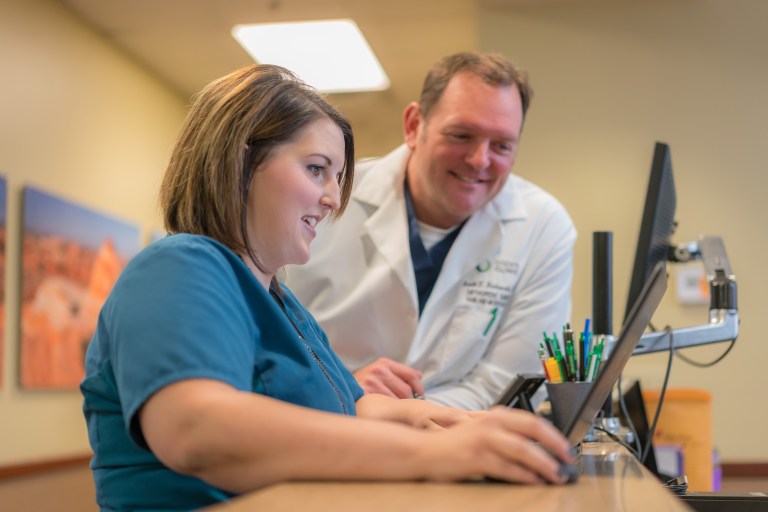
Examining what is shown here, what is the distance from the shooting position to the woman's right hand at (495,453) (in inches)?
27.9

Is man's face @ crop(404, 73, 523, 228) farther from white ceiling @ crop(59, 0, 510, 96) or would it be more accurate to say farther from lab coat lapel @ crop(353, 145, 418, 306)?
white ceiling @ crop(59, 0, 510, 96)

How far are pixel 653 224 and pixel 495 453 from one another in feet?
3.19

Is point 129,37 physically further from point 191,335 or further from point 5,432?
point 191,335

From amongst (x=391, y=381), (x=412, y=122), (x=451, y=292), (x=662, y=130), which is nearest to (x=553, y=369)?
(x=391, y=381)

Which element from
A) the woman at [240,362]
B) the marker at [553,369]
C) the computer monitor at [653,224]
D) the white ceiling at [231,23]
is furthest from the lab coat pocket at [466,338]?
the white ceiling at [231,23]

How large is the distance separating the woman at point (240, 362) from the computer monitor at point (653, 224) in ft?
1.82

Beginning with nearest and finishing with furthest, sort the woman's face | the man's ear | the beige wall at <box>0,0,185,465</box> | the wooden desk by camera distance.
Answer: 1. the wooden desk
2. the woman's face
3. the man's ear
4. the beige wall at <box>0,0,185,465</box>

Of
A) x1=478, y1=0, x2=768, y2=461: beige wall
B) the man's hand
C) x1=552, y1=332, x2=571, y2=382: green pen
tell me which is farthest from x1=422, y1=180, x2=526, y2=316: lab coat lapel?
x1=478, y1=0, x2=768, y2=461: beige wall

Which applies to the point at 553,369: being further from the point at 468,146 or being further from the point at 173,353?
the point at 468,146

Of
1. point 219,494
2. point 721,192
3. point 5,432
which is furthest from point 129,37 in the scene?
point 219,494

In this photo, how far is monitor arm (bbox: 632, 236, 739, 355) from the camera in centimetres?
160

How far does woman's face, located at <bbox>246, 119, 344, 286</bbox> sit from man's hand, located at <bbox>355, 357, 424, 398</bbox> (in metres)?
0.52

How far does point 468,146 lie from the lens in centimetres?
211

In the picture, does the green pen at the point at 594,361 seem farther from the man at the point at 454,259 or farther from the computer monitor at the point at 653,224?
the man at the point at 454,259
